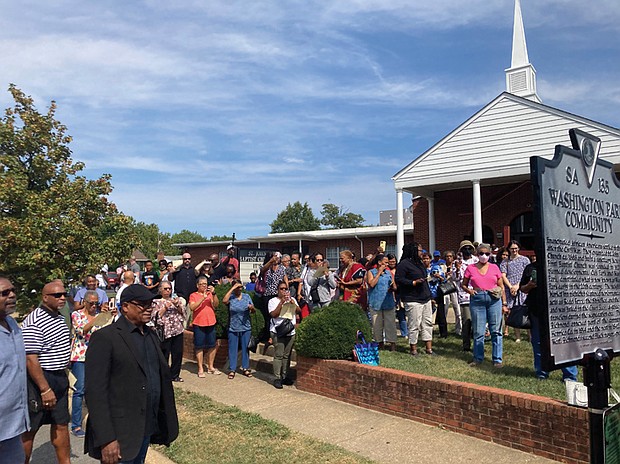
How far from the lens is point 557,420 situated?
15.3 ft

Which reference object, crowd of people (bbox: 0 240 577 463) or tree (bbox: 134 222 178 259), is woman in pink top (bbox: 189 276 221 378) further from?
tree (bbox: 134 222 178 259)

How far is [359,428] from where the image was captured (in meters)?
5.75

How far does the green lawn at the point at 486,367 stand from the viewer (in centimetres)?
587

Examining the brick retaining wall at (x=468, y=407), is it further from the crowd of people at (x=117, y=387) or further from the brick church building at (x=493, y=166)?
the brick church building at (x=493, y=166)

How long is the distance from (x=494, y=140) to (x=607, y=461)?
16.2m

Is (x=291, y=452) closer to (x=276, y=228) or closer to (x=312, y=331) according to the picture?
(x=312, y=331)

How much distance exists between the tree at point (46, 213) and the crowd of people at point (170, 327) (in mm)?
1291

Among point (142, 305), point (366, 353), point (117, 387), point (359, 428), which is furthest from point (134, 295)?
point (366, 353)

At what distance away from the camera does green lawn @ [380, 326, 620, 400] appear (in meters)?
5.87

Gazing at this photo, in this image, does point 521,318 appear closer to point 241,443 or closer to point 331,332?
point 331,332

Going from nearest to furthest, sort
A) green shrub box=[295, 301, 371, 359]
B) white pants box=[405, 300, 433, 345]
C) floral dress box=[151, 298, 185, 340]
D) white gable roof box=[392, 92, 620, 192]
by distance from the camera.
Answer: green shrub box=[295, 301, 371, 359] → white pants box=[405, 300, 433, 345] → floral dress box=[151, 298, 185, 340] → white gable roof box=[392, 92, 620, 192]

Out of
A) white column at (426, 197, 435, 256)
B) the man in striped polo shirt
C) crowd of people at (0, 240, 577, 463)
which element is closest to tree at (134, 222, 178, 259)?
white column at (426, 197, 435, 256)

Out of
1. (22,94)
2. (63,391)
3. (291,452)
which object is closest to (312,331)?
(291,452)

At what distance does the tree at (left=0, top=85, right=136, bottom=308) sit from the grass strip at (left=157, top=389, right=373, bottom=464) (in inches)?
183
